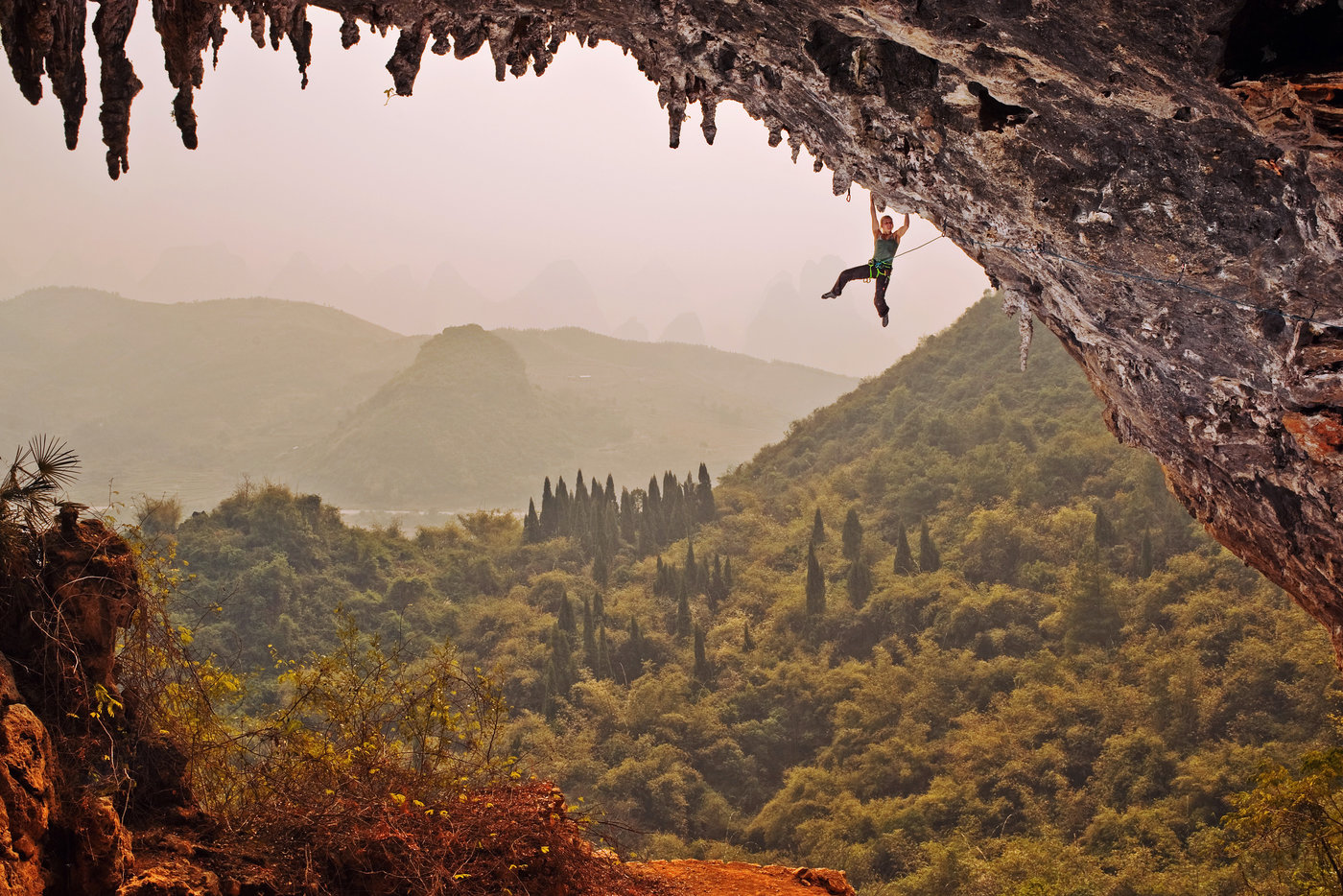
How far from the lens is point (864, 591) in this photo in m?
36.7

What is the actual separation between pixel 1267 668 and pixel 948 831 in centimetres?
1001

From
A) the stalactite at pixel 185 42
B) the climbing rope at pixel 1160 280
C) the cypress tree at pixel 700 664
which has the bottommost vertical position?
the cypress tree at pixel 700 664

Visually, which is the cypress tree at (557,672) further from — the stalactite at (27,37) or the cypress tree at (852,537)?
the stalactite at (27,37)

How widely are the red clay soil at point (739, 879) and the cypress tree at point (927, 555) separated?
27445mm

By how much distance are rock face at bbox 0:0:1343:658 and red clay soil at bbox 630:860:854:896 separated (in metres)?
6.52

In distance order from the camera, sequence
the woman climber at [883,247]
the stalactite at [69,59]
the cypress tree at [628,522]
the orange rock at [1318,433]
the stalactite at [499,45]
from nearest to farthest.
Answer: the stalactite at [69,59]
the orange rock at [1318,433]
the stalactite at [499,45]
the woman climber at [883,247]
the cypress tree at [628,522]

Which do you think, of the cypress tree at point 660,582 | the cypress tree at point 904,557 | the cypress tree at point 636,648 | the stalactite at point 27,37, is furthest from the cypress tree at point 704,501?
the stalactite at point 27,37

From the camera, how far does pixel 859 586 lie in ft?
120

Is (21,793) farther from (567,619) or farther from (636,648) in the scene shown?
(567,619)

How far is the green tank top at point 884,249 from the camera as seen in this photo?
33.1 feet

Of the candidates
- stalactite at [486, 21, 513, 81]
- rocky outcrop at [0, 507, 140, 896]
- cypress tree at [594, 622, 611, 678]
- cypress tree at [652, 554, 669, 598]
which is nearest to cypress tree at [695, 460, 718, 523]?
cypress tree at [652, 554, 669, 598]

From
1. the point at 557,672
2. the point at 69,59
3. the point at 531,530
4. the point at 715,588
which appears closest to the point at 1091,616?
the point at 715,588

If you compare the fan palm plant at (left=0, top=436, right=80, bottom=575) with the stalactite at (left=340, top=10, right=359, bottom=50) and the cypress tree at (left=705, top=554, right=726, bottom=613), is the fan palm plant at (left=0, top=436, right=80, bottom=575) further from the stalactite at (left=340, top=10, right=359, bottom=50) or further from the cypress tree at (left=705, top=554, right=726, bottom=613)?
the cypress tree at (left=705, top=554, right=726, bottom=613)

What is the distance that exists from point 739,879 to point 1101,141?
9472 mm
